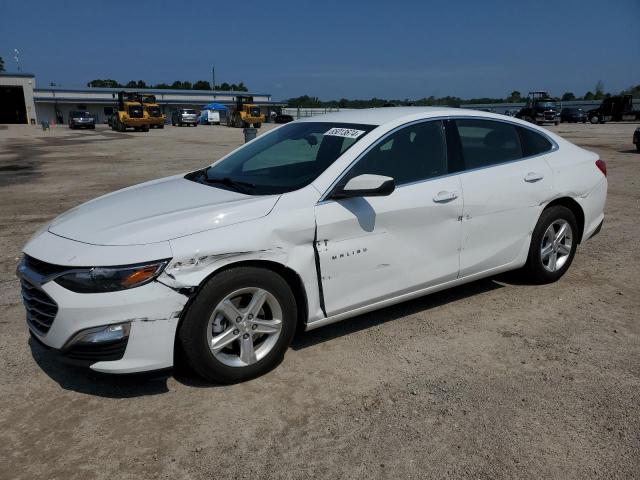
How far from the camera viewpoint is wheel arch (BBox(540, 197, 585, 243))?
4.70 meters

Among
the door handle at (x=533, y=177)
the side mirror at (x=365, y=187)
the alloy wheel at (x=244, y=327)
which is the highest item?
the side mirror at (x=365, y=187)

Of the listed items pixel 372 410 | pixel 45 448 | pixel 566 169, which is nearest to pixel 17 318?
pixel 45 448

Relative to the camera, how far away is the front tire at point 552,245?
4.61m

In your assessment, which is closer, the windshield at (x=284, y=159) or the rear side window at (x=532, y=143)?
the windshield at (x=284, y=159)

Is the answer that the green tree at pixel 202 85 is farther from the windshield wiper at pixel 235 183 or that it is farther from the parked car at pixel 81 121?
the windshield wiper at pixel 235 183

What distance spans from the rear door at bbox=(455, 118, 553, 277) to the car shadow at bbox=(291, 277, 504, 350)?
472mm

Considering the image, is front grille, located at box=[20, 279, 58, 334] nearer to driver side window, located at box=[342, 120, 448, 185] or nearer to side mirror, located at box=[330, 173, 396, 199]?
side mirror, located at box=[330, 173, 396, 199]

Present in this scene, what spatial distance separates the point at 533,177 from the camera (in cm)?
447

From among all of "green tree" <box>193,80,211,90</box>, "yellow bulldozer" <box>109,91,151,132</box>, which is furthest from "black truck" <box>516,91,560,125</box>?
"green tree" <box>193,80,211,90</box>

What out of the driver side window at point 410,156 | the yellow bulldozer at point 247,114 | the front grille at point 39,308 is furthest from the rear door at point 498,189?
the yellow bulldozer at point 247,114

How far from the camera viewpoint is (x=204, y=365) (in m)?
Answer: 3.09

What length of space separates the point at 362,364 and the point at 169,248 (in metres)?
1.47

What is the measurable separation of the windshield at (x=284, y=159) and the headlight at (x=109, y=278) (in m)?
0.96

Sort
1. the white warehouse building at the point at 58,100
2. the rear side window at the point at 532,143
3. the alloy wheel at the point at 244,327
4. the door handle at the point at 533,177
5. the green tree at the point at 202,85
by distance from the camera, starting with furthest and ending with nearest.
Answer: the green tree at the point at 202,85, the white warehouse building at the point at 58,100, the rear side window at the point at 532,143, the door handle at the point at 533,177, the alloy wheel at the point at 244,327
